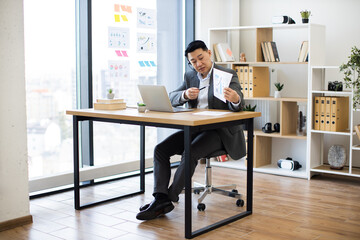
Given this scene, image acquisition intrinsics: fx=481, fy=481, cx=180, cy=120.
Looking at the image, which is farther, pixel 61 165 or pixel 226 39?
pixel 226 39

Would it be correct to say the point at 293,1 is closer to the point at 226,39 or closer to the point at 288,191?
the point at 226,39

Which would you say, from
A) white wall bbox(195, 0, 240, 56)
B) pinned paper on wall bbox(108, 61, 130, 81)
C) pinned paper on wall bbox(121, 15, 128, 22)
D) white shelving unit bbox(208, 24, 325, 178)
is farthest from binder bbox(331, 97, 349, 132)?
pinned paper on wall bbox(121, 15, 128, 22)

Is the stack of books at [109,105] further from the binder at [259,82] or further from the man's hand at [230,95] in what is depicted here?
the binder at [259,82]

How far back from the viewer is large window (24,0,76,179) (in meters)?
4.28

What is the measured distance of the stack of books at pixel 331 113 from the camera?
479 centimetres

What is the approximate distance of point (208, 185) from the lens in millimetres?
4086

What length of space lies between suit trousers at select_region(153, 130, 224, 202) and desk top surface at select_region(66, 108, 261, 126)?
0.21m

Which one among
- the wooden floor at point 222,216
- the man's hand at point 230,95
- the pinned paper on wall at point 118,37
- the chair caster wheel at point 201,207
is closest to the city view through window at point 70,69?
the pinned paper on wall at point 118,37

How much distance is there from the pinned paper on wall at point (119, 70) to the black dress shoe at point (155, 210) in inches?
69.2

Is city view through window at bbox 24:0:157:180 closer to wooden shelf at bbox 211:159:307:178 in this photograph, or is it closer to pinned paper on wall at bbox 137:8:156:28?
pinned paper on wall at bbox 137:8:156:28

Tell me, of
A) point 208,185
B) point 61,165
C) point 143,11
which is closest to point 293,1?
point 143,11

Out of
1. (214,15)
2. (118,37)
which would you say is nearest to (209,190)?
(118,37)

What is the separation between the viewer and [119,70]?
198 inches

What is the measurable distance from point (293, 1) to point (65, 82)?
278 cm
